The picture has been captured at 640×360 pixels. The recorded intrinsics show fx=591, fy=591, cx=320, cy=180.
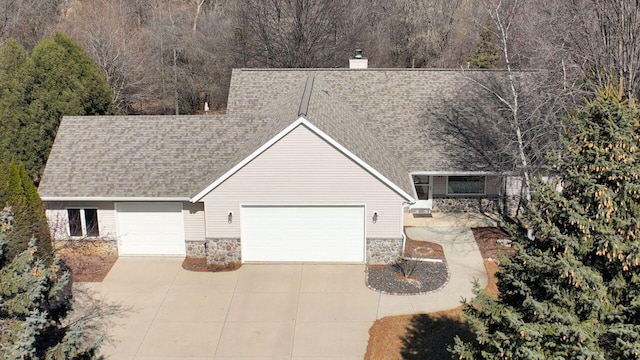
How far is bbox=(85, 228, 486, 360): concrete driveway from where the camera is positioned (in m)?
15.9

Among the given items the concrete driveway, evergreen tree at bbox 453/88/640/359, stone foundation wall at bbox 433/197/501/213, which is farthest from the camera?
stone foundation wall at bbox 433/197/501/213

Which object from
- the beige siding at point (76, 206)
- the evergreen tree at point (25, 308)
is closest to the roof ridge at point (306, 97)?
the beige siding at point (76, 206)

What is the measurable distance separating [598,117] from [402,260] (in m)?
11.1

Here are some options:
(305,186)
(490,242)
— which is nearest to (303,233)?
(305,186)

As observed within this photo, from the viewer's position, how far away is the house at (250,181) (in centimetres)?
1962

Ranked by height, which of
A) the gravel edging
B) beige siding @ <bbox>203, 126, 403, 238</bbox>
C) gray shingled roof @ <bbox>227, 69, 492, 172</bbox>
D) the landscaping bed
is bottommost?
the gravel edging

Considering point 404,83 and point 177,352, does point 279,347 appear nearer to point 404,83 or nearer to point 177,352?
point 177,352

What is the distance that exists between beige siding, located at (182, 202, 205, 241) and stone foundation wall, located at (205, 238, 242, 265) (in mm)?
795

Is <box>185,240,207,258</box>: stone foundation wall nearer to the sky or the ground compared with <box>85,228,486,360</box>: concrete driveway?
nearer to the sky

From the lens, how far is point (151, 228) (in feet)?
69.2

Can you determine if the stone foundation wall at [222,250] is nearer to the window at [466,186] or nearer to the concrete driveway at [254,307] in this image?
the concrete driveway at [254,307]

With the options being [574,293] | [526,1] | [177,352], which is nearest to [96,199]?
[177,352]

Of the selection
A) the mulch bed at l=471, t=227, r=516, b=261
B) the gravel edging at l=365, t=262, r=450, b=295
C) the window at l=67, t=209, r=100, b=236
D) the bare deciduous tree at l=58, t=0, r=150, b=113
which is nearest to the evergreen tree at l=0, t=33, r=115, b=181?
the window at l=67, t=209, r=100, b=236

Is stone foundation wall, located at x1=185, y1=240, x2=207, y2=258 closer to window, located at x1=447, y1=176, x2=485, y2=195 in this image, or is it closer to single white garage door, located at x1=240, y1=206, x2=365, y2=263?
single white garage door, located at x1=240, y1=206, x2=365, y2=263
